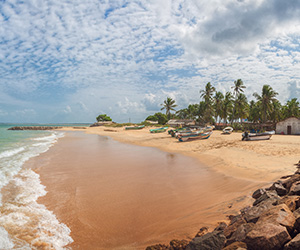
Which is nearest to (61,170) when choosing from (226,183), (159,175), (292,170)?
(159,175)

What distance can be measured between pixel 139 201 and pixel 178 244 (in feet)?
9.96

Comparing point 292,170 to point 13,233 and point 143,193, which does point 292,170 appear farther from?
point 13,233

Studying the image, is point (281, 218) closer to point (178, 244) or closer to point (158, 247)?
point (178, 244)

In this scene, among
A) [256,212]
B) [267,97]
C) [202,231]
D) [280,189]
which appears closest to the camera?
[256,212]

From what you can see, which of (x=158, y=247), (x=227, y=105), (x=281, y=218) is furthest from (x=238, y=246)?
(x=227, y=105)

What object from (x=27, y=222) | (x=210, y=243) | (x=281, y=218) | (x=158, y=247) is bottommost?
(x=27, y=222)

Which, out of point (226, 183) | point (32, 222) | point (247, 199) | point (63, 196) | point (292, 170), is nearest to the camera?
point (32, 222)

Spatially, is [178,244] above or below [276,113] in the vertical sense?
below

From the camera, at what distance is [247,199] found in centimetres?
655

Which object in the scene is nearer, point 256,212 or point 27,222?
point 256,212

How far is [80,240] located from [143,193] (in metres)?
3.39

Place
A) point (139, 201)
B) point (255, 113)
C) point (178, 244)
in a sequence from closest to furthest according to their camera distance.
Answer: point (178, 244) < point (139, 201) < point (255, 113)

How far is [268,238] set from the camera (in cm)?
326

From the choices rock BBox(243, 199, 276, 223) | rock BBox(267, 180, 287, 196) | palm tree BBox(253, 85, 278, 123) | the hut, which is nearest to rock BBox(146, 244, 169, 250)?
rock BBox(243, 199, 276, 223)
